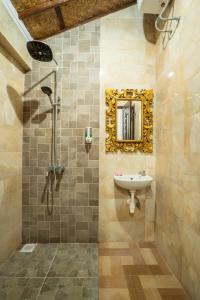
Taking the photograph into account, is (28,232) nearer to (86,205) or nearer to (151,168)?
(86,205)

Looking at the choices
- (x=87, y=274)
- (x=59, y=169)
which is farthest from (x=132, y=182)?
(x=87, y=274)

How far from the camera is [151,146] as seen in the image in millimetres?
2504

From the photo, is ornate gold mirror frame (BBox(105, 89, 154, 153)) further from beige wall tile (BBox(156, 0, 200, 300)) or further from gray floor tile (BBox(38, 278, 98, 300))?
gray floor tile (BBox(38, 278, 98, 300))

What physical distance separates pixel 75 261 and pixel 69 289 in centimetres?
42

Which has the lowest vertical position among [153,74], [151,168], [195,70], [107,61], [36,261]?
[36,261]

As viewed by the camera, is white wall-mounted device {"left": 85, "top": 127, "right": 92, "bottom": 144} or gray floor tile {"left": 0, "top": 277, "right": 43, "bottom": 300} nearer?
gray floor tile {"left": 0, "top": 277, "right": 43, "bottom": 300}

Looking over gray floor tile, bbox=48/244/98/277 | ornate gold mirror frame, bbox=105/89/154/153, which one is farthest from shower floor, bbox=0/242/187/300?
ornate gold mirror frame, bbox=105/89/154/153

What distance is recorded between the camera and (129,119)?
2.49 m

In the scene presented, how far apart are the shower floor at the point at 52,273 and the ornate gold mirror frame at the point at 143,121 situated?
1.27 metres

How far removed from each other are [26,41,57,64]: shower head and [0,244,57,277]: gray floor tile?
85.3 inches

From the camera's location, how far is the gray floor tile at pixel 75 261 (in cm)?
187

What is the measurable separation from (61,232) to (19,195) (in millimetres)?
698

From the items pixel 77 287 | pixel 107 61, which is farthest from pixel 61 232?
pixel 107 61

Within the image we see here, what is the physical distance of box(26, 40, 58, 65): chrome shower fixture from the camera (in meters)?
1.94
